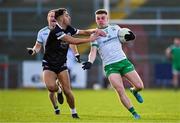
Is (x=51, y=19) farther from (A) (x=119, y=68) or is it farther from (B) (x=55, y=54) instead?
(A) (x=119, y=68)

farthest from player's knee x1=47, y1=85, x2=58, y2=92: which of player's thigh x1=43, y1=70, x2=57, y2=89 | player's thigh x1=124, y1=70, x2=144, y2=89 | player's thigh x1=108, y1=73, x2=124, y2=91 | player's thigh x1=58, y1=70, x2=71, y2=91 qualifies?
player's thigh x1=124, y1=70, x2=144, y2=89

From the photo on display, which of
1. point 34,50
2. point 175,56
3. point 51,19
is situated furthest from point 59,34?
point 175,56

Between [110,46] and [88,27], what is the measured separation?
1904 centimetres

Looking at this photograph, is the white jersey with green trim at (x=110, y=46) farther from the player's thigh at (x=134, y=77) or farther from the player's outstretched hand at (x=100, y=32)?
the player's outstretched hand at (x=100, y=32)

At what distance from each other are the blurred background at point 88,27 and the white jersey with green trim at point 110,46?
1530cm

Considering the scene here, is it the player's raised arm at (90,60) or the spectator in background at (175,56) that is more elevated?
the spectator in background at (175,56)

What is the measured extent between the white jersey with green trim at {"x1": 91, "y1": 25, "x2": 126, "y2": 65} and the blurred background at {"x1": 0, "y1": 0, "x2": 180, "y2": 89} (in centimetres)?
1530

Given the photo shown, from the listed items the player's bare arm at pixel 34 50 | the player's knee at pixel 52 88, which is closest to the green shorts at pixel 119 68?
the player's knee at pixel 52 88

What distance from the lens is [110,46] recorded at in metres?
14.1

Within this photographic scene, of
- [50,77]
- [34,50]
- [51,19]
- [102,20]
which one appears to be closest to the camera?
[102,20]

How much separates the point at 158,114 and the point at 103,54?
2.03 m

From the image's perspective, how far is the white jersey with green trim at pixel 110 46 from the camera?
14.0 m

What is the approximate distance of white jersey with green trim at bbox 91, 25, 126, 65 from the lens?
46.0ft

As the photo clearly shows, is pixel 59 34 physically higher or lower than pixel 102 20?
lower
